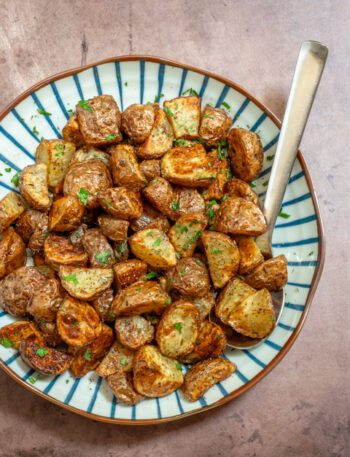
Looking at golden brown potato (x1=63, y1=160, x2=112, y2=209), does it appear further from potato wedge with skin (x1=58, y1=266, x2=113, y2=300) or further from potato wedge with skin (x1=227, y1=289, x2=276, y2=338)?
potato wedge with skin (x1=227, y1=289, x2=276, y2=338)

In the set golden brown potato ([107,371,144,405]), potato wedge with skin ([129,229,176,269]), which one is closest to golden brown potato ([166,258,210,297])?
potato wedge with skin ([129,229,176,269])

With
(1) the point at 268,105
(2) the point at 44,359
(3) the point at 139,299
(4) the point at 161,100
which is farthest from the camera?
(1) the point at 268,105

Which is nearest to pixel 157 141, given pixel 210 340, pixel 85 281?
pixel 85 281

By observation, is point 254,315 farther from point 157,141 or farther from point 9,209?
point 9,209

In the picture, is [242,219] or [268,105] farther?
[268,105]

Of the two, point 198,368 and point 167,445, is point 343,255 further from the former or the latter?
point 167,445

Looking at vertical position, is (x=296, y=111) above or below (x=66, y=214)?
above
